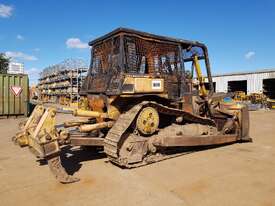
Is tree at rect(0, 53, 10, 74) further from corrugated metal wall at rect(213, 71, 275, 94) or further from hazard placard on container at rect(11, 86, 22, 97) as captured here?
corrugated metal wall at rect(213, 71, 275, 94)

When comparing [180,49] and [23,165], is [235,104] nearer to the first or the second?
[180,49]

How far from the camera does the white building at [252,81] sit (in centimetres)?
2908

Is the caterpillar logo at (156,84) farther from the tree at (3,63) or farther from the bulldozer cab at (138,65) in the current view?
the tree at (3,63)

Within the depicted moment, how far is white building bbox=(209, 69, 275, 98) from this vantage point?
29.1 metres

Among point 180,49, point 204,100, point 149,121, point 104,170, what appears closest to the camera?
point 104,170

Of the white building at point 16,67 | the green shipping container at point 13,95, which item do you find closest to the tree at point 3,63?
the white building at point 16,67

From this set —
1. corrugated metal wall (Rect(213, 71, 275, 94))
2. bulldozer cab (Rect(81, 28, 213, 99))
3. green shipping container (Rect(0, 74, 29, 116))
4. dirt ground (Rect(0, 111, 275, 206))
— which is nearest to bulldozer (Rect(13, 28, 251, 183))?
bulldozer cab (Rect(81, 28, 213, 99))

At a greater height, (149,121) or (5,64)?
(5,64)

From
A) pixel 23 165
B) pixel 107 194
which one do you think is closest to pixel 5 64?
pixel 23 165

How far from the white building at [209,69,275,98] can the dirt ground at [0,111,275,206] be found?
2537 cm

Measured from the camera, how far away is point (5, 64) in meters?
36.0

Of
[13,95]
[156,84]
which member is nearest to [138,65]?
[156,84]

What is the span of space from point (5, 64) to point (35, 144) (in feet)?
118

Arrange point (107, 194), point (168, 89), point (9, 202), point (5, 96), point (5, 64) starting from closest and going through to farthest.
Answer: point (9, 202) < point (107, 194) < point (168, 89) < point (5, 96) < point (5, 64)
